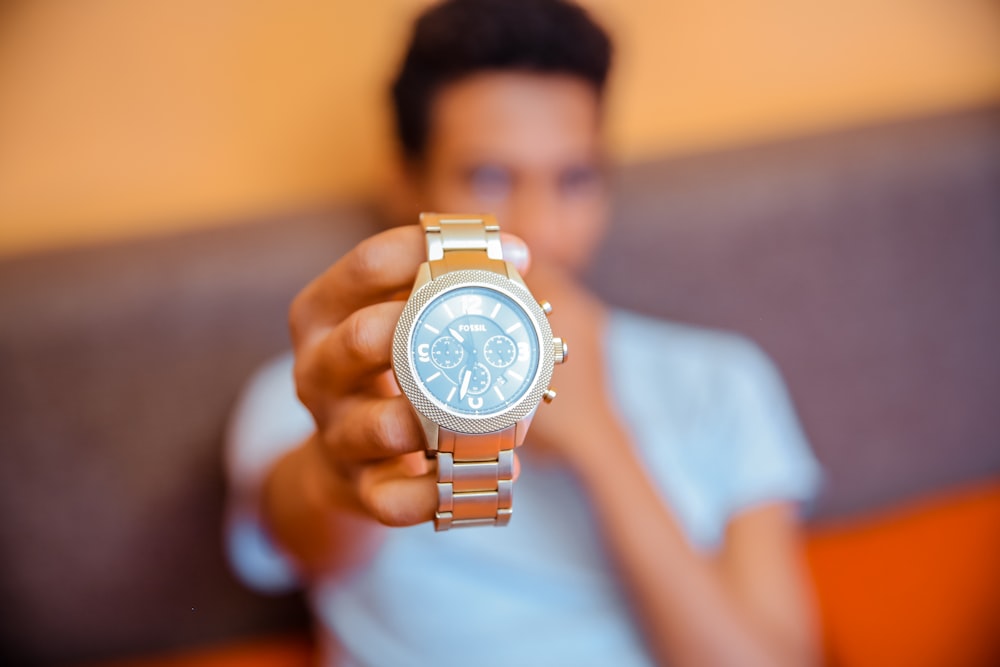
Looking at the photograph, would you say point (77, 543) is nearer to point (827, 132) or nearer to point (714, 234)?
point (714, 234)

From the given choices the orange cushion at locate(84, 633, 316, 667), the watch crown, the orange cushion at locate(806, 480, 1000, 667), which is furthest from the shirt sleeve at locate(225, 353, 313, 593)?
the orange cushion at locate(806, 480, 1000, 667)

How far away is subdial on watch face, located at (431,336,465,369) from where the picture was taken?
0.32m

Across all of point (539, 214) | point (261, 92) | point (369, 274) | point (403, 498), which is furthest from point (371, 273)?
point (261, 92)

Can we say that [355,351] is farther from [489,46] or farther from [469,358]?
[489,46]

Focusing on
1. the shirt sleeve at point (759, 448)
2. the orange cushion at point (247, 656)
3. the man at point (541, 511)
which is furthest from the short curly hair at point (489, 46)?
the orange cushion at point (247, 656)

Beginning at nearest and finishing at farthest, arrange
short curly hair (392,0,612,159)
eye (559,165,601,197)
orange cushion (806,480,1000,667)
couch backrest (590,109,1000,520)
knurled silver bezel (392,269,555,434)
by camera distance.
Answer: knurled silver bezel (392,269,555,434)
short curly hair (392,0,612,159)
eye (559,165,601,197)
orange cushion (806,480,1000,667)
couch backrest (590,109,1000,520)

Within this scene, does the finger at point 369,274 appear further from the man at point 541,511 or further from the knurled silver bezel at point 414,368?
the man at point 541,511

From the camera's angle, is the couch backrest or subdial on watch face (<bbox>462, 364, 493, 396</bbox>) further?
the couch backrest

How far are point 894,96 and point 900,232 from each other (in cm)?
18

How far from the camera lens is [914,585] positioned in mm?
803

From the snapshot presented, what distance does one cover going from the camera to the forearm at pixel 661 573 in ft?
1.90

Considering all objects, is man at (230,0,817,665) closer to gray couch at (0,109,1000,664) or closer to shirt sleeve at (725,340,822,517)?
shirt sleeve at (725,340,822,517)

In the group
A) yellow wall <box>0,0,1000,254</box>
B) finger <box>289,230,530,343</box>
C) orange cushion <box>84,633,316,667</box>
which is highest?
yellow wall <box>0,0,1000,254</box>

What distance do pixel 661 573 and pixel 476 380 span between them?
34cm
